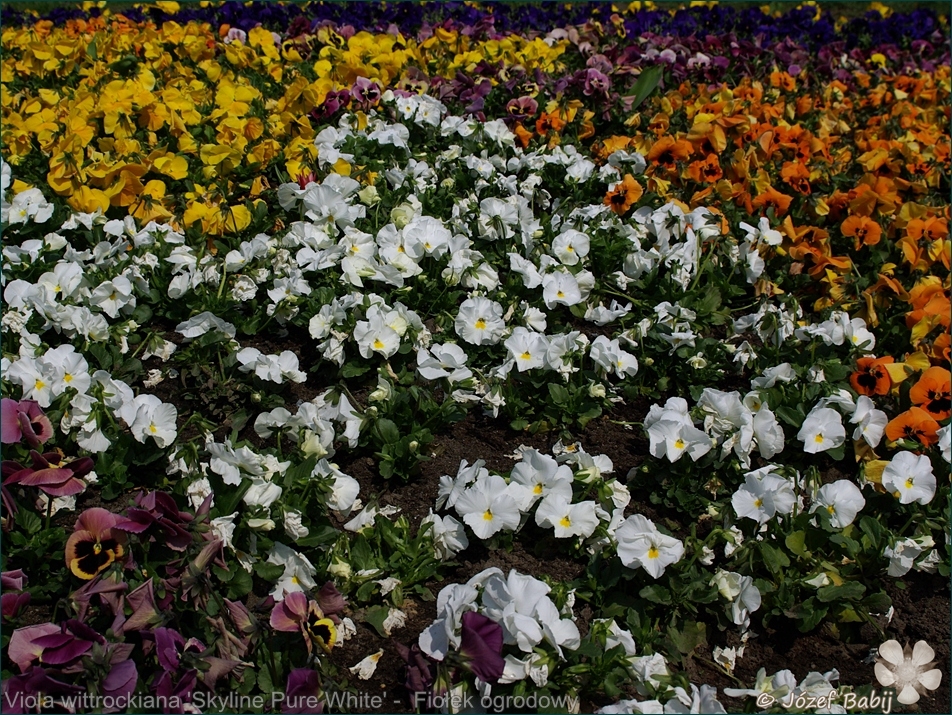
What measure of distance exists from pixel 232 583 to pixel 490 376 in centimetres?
109

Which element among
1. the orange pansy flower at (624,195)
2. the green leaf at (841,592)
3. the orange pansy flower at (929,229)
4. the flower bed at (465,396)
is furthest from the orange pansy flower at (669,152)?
the green leaf at (841,592)

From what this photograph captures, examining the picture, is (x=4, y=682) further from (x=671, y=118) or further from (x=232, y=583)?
(x=671, y=118)

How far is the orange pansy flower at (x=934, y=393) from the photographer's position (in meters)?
2.59

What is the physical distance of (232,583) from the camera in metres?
2.04

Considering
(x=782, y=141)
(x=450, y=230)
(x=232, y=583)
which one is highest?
(x=782, y=141)

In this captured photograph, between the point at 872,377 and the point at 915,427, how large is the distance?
269 mm

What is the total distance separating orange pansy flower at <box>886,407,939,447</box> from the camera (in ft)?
8.17

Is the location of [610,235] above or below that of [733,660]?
above

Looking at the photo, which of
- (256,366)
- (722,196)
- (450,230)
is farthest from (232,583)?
(722,196)

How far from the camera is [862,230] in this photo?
3479 mm

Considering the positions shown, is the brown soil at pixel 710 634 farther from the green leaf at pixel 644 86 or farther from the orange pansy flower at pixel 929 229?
the green leaf at pixel 644 86

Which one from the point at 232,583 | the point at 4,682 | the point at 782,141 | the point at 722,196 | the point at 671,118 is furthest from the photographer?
the point at 671,118

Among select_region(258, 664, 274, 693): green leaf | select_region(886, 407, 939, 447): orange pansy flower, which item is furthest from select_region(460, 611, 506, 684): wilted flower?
select_region(886, 407, 939, 447): orange pansy flower

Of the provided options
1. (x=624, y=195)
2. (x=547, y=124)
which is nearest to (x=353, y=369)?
(x=624, y=195)
